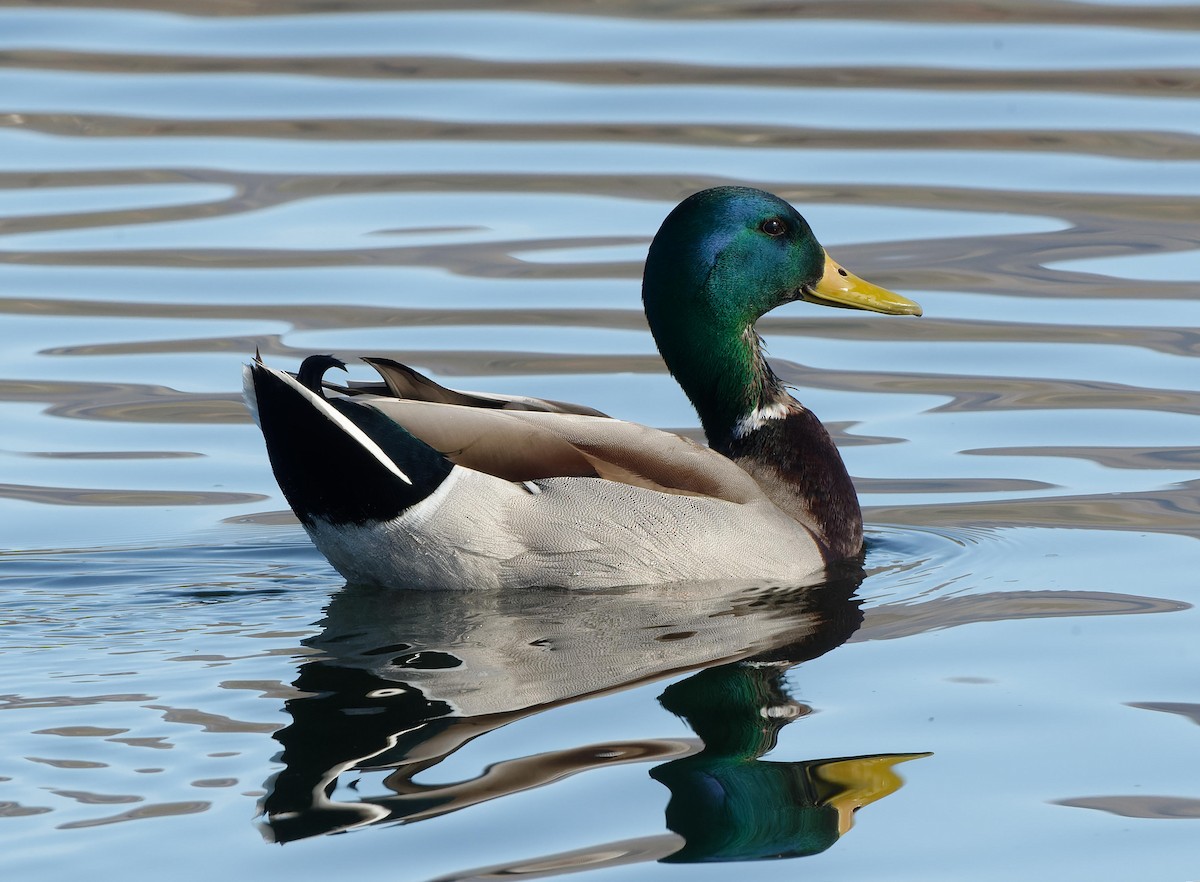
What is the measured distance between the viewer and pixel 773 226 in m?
7.60

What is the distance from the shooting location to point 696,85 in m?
14.3

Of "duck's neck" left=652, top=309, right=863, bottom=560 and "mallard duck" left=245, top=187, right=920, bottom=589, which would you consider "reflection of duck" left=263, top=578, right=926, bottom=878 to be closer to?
"mallard duck" left=245, top=187, right=920, bottom=589

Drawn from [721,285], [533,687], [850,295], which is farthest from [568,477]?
[850,295]

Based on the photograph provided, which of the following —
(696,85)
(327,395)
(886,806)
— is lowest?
(886,806)

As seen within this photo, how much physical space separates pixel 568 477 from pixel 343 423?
2.50 ft

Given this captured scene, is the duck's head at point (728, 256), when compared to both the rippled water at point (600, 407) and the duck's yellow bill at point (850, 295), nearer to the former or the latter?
the duck's yellow bill at point (850, 295)

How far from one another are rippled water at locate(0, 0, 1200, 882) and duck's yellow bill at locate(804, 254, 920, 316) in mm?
758

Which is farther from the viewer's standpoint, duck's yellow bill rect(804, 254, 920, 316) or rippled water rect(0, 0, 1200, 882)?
duck's yellow bill rect(804, 254, 920, 316)

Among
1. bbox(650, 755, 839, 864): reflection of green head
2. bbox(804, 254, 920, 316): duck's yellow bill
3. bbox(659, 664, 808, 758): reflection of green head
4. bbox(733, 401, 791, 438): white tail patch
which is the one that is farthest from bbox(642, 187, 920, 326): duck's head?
bbox(650, 755, 839, 864): reflection of green head

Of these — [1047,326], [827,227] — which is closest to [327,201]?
[827,227]

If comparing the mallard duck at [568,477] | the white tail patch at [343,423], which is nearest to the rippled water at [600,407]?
the mallard duck at [568,477]

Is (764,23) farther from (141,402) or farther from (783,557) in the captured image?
(783,557)

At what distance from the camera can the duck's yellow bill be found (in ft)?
25.7

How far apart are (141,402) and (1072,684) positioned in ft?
15.8
